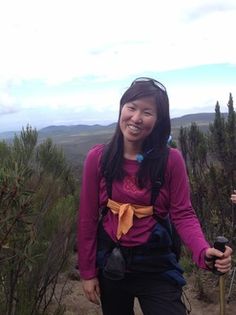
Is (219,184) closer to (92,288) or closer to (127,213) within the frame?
(92,288)

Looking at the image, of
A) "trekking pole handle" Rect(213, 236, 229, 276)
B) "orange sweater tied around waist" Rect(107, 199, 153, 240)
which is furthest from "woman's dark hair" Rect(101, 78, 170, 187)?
"trekking pole handle" Rect(213, 236, 229, 276)

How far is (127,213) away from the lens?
2.47 m

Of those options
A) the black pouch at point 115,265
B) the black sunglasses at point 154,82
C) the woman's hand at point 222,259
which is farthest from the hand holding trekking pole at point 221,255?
the black sunglasses at point 154,82

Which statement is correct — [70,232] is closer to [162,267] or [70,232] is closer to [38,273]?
[38,273]

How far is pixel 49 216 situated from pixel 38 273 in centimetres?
44

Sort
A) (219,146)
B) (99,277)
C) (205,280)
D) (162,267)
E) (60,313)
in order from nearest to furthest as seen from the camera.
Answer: (162,267), (99,277), (60,313), (205,280), (219,146)

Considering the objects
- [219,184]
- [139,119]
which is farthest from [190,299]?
[139,119]

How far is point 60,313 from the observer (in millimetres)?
4180

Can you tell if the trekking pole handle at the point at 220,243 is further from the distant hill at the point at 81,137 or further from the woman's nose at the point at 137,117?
the distant hill at the point at 81,137

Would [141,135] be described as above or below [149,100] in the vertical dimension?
below

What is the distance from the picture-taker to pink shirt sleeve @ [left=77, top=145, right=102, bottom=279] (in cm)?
260

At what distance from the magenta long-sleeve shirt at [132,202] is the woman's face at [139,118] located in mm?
A: 146

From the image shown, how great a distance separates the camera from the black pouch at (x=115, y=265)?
2.47 m

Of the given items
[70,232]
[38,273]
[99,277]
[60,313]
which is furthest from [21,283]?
[99,277]
